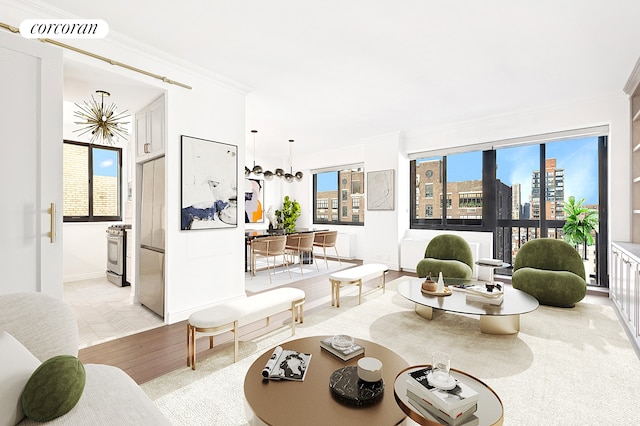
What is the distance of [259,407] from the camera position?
142 cm

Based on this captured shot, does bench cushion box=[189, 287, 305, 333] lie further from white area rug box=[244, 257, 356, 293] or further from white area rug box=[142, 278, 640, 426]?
white area rug box=[244, 257, 356, 293]

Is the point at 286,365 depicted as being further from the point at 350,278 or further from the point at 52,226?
the point at 350,278

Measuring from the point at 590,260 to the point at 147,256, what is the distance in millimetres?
6504

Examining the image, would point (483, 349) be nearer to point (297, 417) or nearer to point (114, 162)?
point (297, 417)

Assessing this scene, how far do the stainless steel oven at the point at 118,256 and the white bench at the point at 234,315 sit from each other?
3.15m

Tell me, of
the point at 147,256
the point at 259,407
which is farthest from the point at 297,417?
the point at 147,256

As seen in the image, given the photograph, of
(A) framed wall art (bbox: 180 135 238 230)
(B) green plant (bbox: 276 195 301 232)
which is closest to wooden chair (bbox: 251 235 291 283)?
(A) framed wall art (bbox: 180 135 238 230)

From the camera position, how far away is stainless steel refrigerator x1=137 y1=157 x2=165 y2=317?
11.7 feet

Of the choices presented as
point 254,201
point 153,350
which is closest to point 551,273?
point 153,350

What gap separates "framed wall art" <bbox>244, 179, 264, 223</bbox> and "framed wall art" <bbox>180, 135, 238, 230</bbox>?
441 centimetres

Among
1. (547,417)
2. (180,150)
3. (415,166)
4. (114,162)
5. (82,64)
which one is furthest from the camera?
(415,166)

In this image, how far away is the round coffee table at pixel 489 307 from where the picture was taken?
112 inches

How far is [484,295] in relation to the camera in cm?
312

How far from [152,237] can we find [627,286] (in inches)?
209
